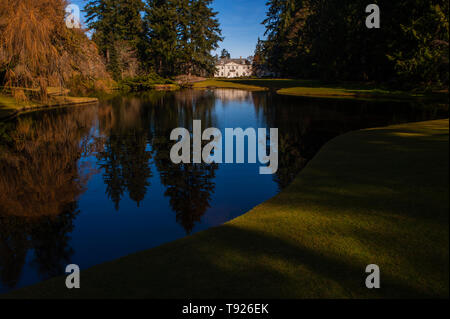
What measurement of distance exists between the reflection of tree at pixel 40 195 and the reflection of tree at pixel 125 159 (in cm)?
78

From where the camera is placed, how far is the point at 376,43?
134 ft

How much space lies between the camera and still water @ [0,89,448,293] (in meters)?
5.99

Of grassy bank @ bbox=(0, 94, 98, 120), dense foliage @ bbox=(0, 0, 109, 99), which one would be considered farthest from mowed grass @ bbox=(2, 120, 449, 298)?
dense foliage @ bbox=(0, 0, 109, 99)

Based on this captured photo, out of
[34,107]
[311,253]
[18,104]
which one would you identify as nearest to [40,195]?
[311,253]

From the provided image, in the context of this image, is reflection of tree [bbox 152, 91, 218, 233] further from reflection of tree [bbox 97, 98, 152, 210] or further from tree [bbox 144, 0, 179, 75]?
tree [bbox 144, 0, 179, 75]

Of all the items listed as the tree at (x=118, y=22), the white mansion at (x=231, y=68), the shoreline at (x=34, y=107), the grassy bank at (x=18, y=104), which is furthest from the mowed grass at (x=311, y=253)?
the white mansion at (x=231, y=68)

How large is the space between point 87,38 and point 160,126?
1676 centimetres

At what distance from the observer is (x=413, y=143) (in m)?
11.0

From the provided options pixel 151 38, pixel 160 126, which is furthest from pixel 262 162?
pixel 151 38

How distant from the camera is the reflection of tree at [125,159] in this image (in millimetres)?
9117

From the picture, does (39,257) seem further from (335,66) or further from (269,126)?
(335,66)

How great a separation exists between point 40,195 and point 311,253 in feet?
23.5

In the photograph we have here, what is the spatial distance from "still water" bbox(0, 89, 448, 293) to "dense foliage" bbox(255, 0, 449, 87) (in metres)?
8.34

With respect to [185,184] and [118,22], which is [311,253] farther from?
[118,22]
